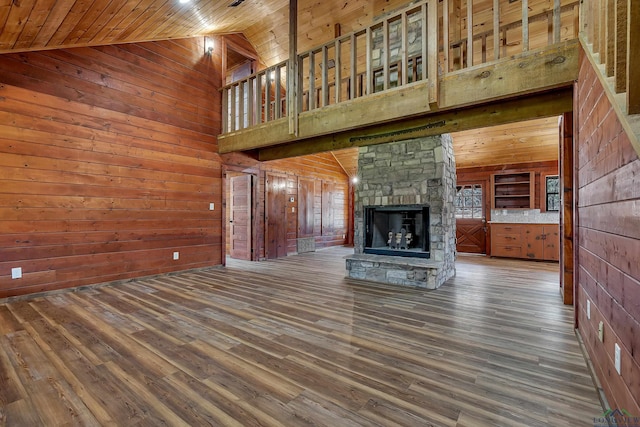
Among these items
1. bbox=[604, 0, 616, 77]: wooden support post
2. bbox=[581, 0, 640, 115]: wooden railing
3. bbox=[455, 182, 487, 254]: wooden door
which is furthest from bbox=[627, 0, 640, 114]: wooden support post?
bbox=[455, 182, 487, 254]: wooden door

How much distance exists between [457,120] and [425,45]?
36.1 inches

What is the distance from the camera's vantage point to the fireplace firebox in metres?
4.55

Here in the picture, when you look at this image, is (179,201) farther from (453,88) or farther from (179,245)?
(453,88)

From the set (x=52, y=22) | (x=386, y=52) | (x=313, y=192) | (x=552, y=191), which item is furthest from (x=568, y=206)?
(x=313, y=192)

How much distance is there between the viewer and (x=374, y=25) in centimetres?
365

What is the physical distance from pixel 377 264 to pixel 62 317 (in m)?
3.71

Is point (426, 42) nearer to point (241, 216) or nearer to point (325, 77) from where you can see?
point (325, 77)

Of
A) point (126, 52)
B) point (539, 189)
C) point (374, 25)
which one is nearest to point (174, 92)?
point (126, 52)

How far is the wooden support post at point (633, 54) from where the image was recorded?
0.99 m

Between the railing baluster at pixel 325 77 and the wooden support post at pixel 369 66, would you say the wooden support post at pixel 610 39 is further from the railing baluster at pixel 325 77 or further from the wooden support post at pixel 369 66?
the railing baluster at pixel 325 77

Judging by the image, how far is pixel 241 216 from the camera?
6840 millimetres

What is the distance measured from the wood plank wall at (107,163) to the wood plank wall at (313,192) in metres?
1.09

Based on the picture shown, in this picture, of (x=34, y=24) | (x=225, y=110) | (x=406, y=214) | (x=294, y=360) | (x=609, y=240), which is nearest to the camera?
(x=609, y=240)

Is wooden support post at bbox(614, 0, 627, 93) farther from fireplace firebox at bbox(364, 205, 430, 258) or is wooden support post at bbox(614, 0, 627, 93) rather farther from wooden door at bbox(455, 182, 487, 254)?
wooden door at bbox(455, 182, 487, 254)
